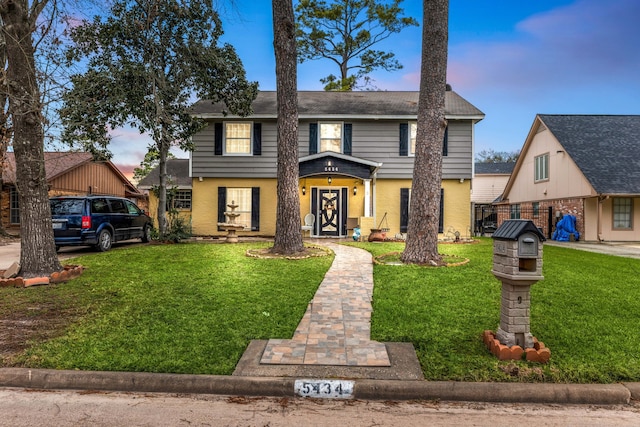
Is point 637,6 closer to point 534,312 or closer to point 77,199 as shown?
point 534,312

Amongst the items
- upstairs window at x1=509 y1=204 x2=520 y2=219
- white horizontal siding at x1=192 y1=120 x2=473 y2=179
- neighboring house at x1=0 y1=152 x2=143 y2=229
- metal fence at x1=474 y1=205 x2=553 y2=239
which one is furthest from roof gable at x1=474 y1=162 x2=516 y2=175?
neighboring house at x1=0 y1=152 x2=143 y2=229

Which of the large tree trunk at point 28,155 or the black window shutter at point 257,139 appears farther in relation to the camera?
the black window shutter at point 257,139

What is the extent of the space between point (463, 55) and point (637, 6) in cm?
704

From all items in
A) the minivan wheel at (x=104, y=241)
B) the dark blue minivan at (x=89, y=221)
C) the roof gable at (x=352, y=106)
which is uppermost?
the roof gable at (x=352, y=106)

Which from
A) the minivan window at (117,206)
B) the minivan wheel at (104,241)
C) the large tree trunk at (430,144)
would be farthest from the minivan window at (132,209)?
the large tree trunk at (430,144)

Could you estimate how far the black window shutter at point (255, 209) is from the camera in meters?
15.7

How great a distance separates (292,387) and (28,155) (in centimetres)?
612

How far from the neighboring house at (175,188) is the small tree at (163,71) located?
97.3 inches

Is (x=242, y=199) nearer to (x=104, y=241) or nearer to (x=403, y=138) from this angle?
(x=104, y=241)

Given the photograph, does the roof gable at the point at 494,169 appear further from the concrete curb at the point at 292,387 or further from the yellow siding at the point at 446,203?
the concrete curb at the point at 292,387

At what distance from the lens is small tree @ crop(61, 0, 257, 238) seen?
11391 mm

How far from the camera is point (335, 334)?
425 centimetres

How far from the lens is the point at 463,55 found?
752 inches

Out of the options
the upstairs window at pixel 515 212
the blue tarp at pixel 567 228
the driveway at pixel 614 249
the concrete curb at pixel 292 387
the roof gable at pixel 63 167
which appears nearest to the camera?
the concrete curb at pixel 292 387
